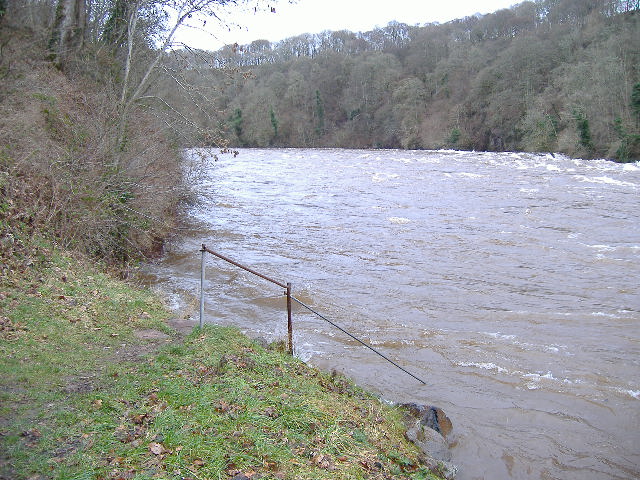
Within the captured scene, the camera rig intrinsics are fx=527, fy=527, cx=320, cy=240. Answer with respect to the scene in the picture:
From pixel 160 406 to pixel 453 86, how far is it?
84.6 metres

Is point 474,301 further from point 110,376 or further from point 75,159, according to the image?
point 75,159

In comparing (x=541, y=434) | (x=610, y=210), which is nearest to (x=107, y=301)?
(x=541, y=434)

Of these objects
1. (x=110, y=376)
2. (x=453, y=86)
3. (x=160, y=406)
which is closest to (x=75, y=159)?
(x=110, y=376)

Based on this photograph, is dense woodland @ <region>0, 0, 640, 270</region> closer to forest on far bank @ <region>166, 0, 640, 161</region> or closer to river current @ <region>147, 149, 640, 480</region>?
forest on far bank @ <region>166, 0, 640, 161</region>

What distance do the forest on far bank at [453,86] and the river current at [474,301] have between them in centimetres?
477

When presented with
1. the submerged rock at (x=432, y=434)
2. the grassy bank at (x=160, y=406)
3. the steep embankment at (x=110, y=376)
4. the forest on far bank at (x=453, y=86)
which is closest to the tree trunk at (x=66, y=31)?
the steep embankment at (x=110, y=376)

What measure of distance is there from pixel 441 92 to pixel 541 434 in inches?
3298

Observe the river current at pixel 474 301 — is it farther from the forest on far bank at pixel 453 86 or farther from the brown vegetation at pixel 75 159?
the forest on far bank at pixel 453 86

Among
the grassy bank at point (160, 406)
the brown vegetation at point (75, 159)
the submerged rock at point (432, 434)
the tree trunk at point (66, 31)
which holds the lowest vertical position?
the submerged rock at point (432, 434)

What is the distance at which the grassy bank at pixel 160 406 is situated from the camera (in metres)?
4.28

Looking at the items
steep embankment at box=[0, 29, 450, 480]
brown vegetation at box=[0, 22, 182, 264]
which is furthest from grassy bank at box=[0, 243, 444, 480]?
brown vegetation at box=[0, 22, 182, 264]

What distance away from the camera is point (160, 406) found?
17.2ft

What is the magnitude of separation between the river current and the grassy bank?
1730 millimetres

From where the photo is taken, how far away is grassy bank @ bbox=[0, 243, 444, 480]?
4.28 meters
